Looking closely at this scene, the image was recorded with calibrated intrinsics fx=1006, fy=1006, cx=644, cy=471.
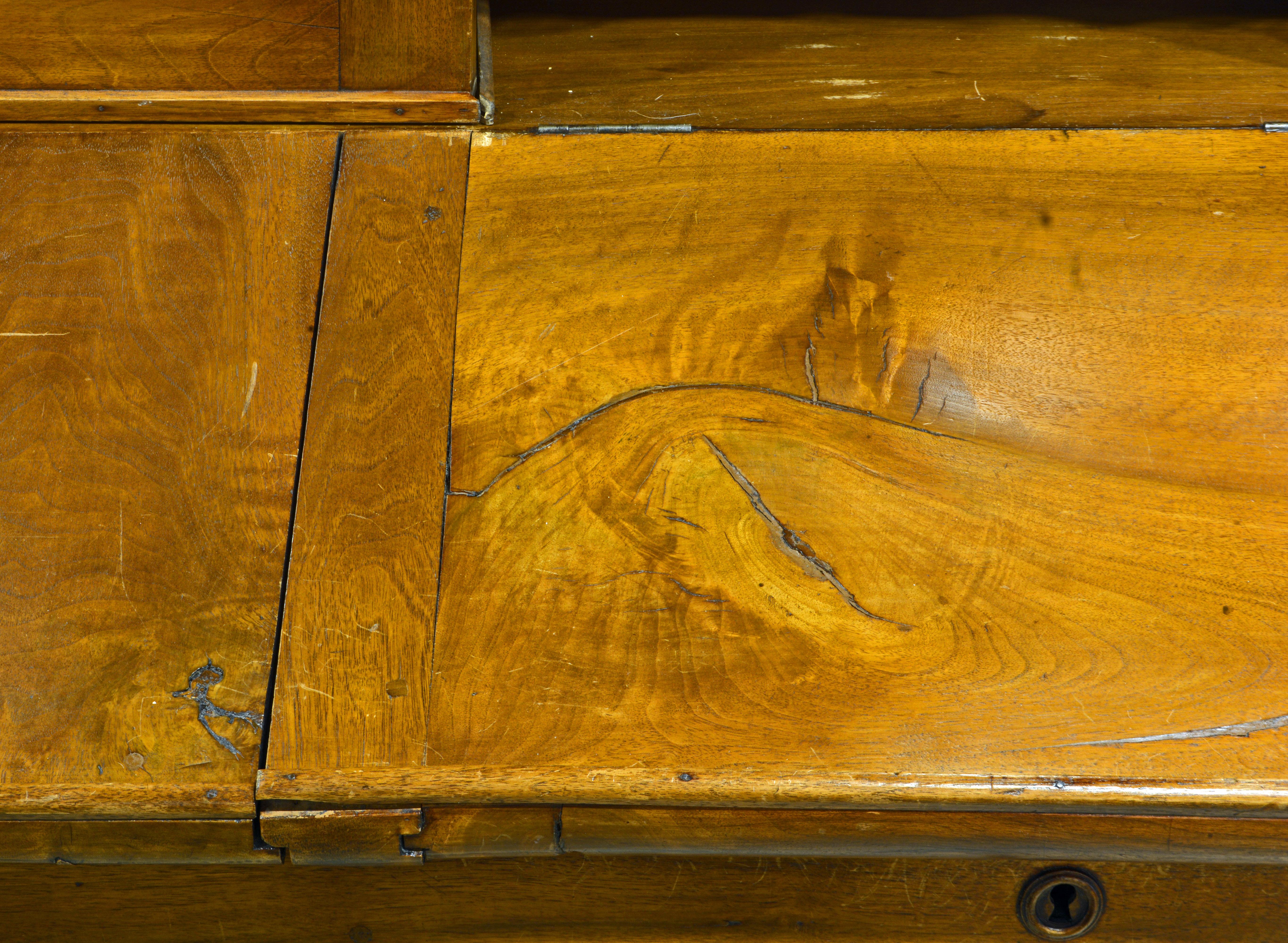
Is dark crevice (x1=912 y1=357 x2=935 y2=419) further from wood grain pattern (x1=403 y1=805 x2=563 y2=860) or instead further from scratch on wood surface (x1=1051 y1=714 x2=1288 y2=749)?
wood grain pattern (x1=403 y1=805 x2=563 y2=860)

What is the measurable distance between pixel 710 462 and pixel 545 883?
1.18ft

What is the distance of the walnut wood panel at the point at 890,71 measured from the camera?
963 millimetres

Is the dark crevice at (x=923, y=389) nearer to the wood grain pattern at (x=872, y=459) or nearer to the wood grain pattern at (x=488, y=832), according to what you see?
the wood grain pattern at (x=872, y=459)

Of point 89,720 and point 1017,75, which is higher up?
point 1017,75

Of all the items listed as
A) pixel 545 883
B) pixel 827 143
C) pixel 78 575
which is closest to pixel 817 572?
pixel 545 883

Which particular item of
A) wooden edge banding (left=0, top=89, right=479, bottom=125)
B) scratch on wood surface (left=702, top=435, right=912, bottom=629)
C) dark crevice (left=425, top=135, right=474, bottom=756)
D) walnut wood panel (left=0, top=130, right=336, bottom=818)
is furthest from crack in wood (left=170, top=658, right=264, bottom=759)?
wooden edge banding (left=0, top=89, right=479, bottom=125)

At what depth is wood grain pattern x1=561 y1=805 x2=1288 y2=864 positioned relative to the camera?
0.68m

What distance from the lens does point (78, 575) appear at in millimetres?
741

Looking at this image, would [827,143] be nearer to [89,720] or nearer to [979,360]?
[979,360]

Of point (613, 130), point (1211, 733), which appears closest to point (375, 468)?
point (613, 130)

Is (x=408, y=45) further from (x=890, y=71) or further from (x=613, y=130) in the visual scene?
(x=890, y=71)

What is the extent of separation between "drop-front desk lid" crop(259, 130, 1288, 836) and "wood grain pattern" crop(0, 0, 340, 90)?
111 mm

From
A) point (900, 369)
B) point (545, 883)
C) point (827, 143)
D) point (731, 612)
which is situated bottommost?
point (545, 883)

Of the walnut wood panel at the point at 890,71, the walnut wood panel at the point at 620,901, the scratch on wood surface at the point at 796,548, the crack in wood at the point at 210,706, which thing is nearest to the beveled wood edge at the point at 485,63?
the walnut wood panel at the point at 890,71
